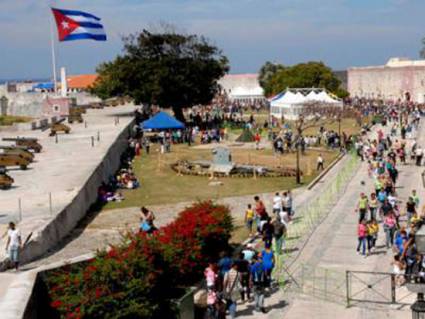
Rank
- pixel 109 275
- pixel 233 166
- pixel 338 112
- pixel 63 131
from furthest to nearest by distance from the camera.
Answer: pixel 338 112 → pixel 63 131 → pixel 233 166 → pixel 109 275

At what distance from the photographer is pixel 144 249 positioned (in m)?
12.6

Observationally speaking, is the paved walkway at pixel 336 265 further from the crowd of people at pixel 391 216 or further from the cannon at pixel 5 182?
the cannon at pixel 5 182

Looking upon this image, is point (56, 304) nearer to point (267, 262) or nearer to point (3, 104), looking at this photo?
point (267, 262)

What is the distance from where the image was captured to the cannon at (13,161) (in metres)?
31.6

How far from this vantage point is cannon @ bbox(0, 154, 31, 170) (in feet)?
104

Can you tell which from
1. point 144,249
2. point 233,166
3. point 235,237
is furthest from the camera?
point 233,166

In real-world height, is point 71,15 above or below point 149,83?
above

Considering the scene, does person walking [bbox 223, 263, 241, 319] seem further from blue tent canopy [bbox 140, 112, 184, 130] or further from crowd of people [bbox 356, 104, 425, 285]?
blue tent canopy [bbox 140, 112, 184, 130]

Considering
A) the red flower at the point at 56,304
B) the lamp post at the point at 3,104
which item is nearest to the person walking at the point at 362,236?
the red flower at the point at 56,304

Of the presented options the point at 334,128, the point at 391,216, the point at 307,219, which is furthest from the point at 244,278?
the point at 334,128

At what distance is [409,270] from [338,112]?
42.8 metres

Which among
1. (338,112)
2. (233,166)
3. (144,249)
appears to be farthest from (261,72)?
(144,249)

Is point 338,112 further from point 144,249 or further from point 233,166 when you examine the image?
point 144,249

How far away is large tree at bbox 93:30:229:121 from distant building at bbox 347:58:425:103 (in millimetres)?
36883
